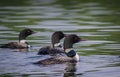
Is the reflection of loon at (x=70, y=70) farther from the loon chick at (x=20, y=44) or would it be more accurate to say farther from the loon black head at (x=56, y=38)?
the loon chick at (x=20, y=44)

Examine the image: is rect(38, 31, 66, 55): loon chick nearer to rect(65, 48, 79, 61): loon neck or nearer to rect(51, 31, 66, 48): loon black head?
rect(51, 31, 66, 48): loon black head

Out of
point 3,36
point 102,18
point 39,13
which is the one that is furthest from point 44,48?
point 39,13

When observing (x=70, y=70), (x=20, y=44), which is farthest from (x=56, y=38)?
(x=70, y=70)

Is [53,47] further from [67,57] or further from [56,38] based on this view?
[67,57]

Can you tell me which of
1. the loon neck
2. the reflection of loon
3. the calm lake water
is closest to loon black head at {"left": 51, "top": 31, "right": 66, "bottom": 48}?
the calm lake water

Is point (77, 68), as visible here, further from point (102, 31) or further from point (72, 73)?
point (102, 31)

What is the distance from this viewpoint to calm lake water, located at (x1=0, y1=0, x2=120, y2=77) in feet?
60.1

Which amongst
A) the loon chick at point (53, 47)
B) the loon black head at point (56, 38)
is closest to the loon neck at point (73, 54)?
the loon chick at point (53, 47)

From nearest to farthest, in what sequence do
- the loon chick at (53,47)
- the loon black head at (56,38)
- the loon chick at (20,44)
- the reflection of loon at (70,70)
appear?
the reflection of loon at (70,70) → the loon chick at (53,47) → the loon chick at (20,44) → the loon black head at (56,38)

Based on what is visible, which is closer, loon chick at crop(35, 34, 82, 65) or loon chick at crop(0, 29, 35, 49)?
loon chick at crop(35, 34, 82, 65)

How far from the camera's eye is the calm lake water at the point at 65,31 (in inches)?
722

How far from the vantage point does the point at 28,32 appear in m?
26.0

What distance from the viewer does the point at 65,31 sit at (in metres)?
28.8

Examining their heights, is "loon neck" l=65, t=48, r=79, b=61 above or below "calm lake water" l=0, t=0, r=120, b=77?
above
